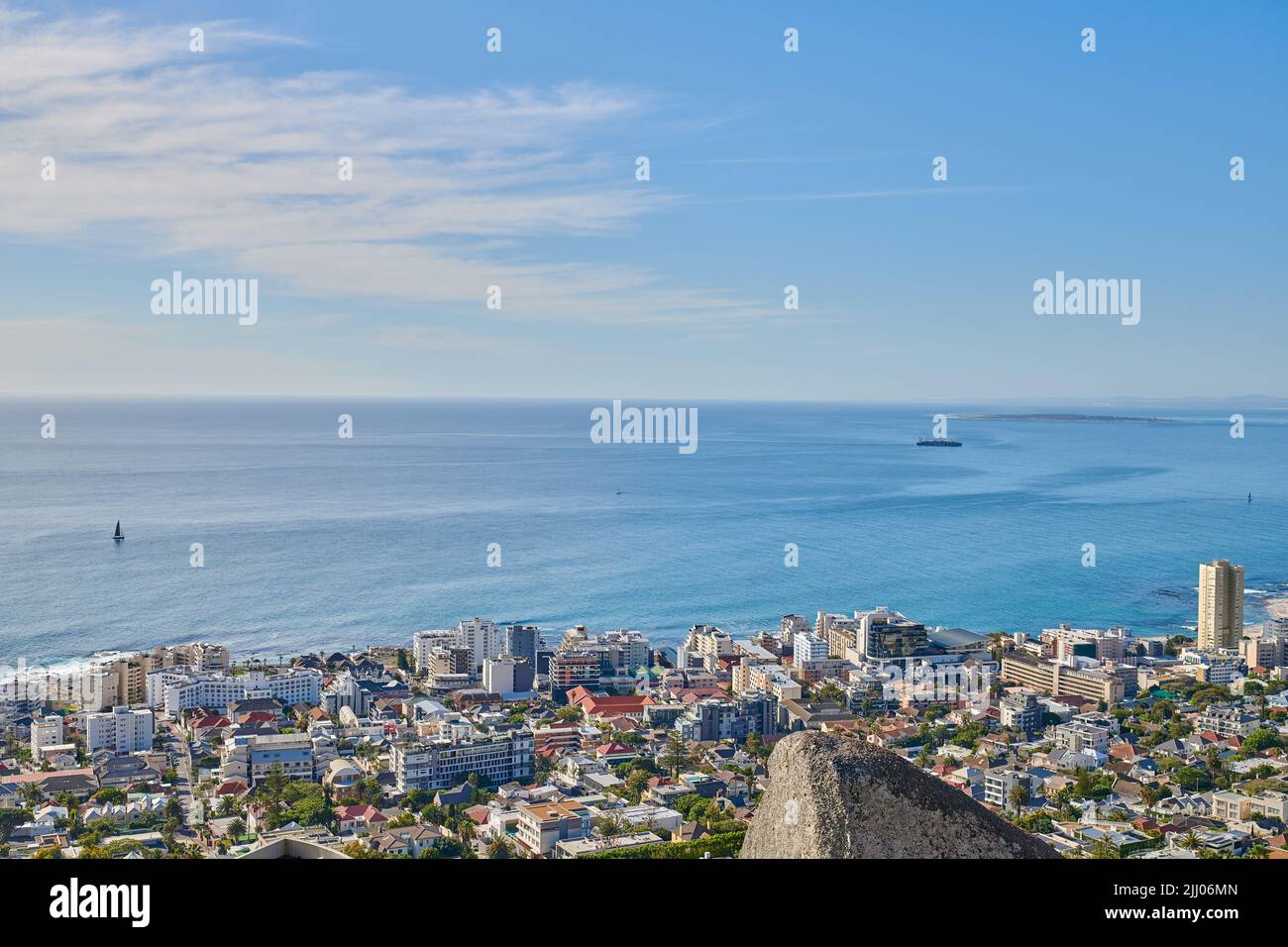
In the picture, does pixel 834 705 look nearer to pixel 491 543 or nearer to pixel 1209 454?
pixel 491 543

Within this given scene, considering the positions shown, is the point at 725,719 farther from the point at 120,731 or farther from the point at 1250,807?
the point at 120,731

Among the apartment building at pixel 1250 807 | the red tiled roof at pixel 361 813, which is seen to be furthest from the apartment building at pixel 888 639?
the red tiled roof at pixel 361 813

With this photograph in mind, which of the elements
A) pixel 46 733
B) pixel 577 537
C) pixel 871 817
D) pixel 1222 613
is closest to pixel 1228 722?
pixel 1222 613

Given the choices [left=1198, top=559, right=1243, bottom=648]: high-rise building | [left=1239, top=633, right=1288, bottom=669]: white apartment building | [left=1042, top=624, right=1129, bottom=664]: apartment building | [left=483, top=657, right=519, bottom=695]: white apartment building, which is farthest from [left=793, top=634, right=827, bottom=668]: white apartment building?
[left=1198, top=559, right=1243, bottom=648]: high-rise building
